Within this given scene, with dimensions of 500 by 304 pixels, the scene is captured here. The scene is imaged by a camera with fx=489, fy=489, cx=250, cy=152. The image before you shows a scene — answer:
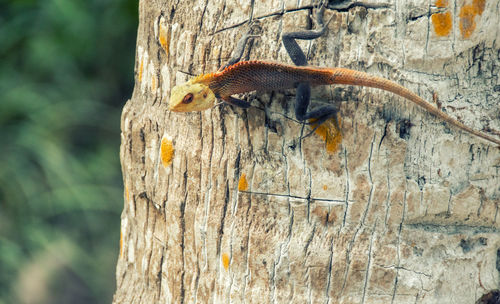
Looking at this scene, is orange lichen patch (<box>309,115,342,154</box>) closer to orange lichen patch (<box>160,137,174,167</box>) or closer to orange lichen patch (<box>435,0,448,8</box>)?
orange lichen patch (<box>435,0,448,8</box>)

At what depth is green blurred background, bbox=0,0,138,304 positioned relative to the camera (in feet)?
17.7

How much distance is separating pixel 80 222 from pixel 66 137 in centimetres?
102

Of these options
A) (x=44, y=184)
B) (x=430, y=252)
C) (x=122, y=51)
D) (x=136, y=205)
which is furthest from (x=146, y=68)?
(x=122, y=51)

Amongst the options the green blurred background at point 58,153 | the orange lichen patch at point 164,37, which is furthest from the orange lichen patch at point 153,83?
the green blurred background at point 58,153

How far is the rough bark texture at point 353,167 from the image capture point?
6.28ft

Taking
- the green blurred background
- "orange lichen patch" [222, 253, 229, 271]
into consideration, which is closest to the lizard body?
"orange lichen patch" [222, 253, 229, 271]

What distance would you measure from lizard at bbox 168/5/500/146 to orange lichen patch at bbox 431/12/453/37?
0.25 m

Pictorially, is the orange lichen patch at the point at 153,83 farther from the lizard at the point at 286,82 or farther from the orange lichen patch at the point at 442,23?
the orange lichen patch at the point at 442,23

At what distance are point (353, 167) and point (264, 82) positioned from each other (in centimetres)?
50

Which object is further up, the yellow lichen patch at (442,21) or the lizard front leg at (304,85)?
the yellow lichen patch at (442,21)

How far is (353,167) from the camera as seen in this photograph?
196cm

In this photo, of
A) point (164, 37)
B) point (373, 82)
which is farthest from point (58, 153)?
point (373, 82)

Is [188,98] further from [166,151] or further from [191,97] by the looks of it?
[166,151]

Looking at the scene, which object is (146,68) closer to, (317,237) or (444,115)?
(317,237)
